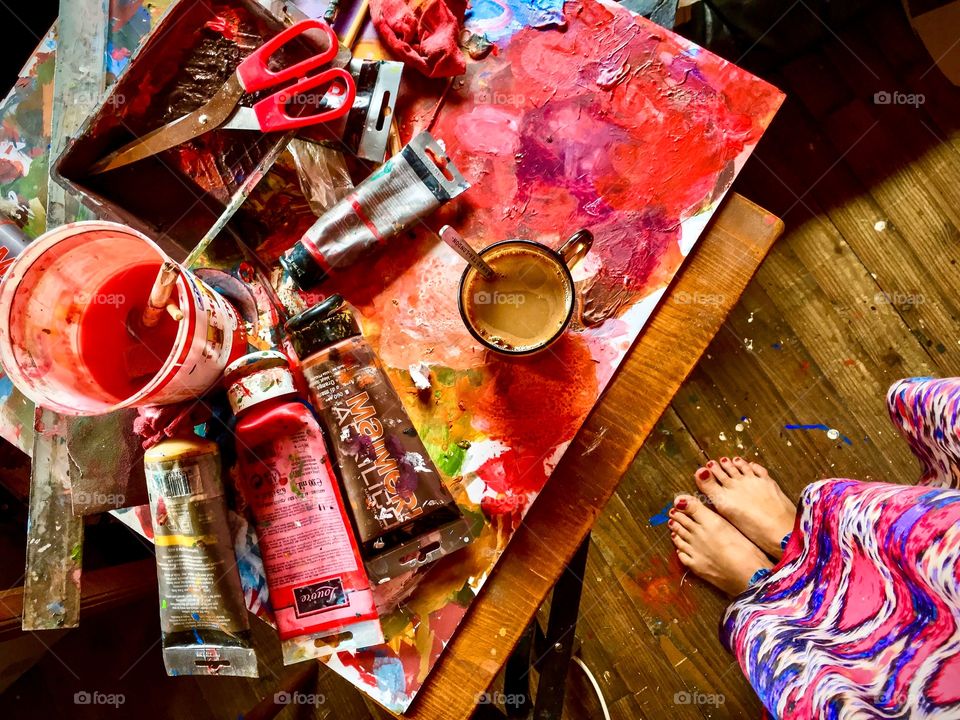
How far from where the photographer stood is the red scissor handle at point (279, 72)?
0.73 m

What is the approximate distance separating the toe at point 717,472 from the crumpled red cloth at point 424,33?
85 centimetres

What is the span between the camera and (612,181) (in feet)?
2.47

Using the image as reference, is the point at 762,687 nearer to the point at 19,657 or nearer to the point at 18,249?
the point at 18,249

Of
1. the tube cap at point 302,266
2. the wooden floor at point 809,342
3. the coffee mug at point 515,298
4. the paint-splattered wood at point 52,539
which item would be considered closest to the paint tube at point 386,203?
the tube cap at point 302,266

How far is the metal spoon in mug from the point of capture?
0.64 m

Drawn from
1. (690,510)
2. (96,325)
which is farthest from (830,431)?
(96,325)

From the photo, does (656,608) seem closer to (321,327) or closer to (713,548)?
(713,548)

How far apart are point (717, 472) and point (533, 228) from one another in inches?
27.1

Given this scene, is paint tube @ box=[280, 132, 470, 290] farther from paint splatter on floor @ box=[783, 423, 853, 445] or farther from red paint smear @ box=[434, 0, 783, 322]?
paint splatter on floor @ box=[783, 423, 853, 445]

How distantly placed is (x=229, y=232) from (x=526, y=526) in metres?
0.53

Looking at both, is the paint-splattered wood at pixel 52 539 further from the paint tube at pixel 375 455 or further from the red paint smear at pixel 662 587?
the red paint smear at pixel 662 587

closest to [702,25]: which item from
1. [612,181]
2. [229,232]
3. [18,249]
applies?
[612,181]

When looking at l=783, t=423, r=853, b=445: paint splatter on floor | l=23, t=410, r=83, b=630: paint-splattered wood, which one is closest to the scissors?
l=23, t=410, r=83, b=630: paint-splattered wood

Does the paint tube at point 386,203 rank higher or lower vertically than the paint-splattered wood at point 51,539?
higher
